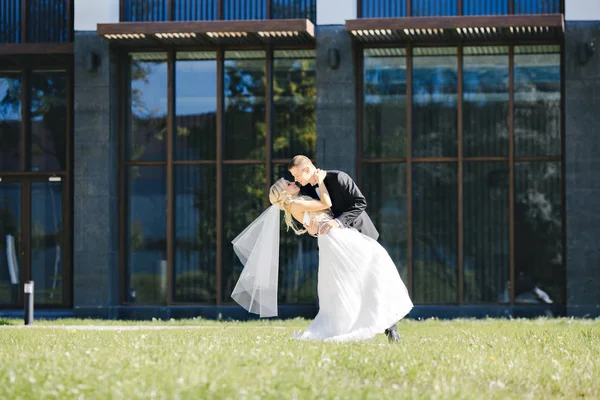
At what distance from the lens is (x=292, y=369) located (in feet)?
29.2

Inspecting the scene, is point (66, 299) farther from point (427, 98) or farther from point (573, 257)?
point (573, 257)

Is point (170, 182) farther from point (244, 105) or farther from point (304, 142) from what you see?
point (304, 142)

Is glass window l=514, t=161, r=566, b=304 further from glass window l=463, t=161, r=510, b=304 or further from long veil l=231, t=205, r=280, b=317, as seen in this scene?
long veil l=231, t=205, r=280, b=317

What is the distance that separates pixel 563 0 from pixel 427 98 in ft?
9.61

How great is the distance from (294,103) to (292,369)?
12.6 metres

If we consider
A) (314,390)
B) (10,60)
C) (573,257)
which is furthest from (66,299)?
(314,390)

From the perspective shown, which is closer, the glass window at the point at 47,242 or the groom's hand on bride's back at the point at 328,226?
the groom's hand on bride's back at the point at 328,226

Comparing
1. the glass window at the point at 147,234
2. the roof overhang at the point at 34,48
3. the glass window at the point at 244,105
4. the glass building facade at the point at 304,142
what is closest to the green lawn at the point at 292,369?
the glass building facade at the point at 304,142

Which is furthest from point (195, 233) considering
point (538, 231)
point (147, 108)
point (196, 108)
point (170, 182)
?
point (538, 231)

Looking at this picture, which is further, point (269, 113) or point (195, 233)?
point (195, 233)

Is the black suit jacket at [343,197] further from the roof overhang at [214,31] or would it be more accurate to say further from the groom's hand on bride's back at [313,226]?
the roof overhang at [214,31]

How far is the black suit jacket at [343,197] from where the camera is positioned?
1185 centimetres

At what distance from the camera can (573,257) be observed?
20.1 m

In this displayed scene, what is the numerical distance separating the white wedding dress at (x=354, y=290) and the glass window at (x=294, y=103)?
9.23 m
